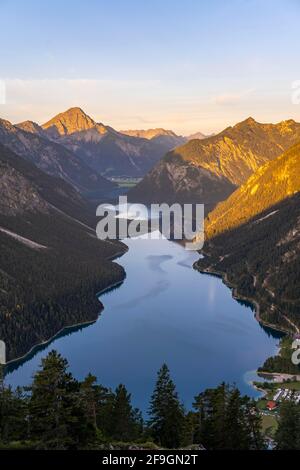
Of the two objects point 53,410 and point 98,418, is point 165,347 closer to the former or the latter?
point 98,418

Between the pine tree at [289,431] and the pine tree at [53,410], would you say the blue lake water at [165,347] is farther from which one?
the pine tree at [53,410]

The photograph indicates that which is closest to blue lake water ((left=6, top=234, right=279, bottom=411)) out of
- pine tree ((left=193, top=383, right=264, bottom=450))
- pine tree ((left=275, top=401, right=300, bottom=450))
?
pine tree ((left=193, top=383, right=264, bottom=450))

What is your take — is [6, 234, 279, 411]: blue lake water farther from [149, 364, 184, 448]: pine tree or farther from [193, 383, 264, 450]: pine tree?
[193, 383, 264, 450]: pine tree

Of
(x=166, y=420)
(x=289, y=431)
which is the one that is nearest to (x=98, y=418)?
(x=166, y=420)

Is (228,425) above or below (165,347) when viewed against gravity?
below

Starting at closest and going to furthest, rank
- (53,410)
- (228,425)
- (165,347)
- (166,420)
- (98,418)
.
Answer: (53,410), (228,425), (166,420), (98,418), (165,347)
